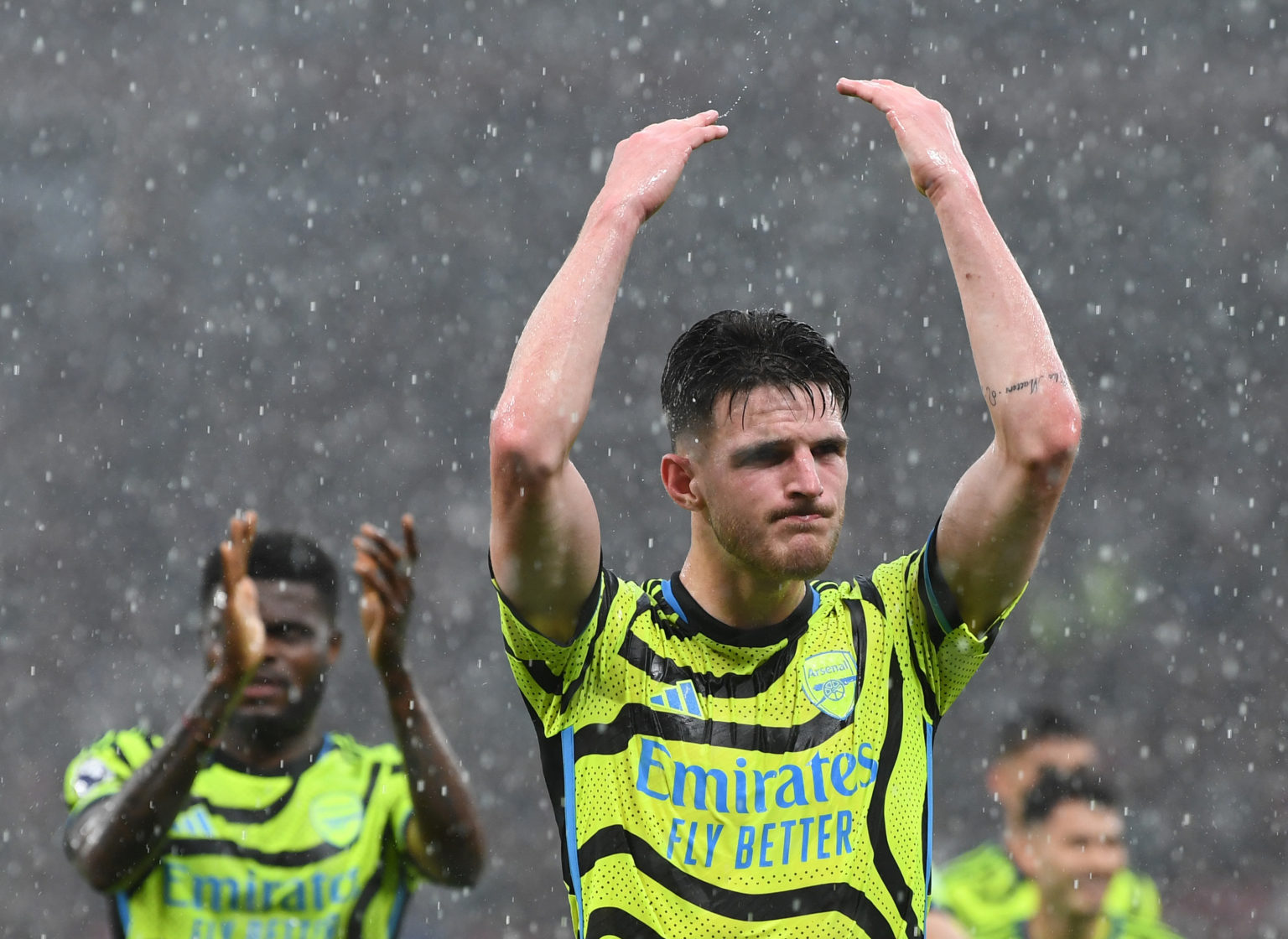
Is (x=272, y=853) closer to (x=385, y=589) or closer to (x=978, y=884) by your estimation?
(x=385, y=589)

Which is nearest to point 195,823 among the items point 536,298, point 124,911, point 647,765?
point 124,911

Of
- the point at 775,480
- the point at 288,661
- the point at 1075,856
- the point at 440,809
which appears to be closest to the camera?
the point at 775,480

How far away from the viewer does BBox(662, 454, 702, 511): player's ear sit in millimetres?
3072

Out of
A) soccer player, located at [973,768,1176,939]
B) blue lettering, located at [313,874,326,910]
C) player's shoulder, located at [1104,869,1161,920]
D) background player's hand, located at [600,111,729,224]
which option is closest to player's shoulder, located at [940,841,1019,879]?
soccer player, located at [973,768,1176,939]

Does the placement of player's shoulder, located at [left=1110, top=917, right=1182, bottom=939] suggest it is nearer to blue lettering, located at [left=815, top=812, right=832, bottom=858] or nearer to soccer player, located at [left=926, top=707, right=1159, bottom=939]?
soccer player, located at [left=926, top=707, right=1159, bottom=939]

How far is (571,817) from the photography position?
9.27 feet

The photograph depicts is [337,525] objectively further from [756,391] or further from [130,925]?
[756,391]

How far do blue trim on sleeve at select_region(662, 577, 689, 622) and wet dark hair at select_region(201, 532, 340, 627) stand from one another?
1.80 meters

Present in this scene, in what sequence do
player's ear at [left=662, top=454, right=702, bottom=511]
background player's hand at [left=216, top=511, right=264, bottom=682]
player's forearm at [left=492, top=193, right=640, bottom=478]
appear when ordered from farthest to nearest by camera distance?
background player's hand at [left=216, top=511, right=264, bottom=682] → player's ear at [left=662, top=454, right=702, bottom=511] → player's forearm at [left=492, top=193, right=640, bottom=478]

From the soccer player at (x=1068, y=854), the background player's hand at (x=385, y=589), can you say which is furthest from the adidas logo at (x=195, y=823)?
the soccer player at (x=1068, y=854)

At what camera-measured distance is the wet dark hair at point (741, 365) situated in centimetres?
301

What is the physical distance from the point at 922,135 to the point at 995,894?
3.30m

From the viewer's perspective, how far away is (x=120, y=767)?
4.32 meters

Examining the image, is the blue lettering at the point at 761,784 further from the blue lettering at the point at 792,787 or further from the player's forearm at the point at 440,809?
the player's forearm at the point at 440,809
